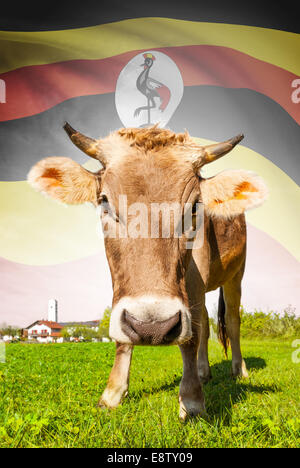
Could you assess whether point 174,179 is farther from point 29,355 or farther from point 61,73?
point 29,355

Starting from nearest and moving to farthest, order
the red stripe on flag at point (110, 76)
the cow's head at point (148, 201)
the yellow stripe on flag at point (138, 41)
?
the cow's head at point (148, 201) < the yellow stripe on flag at point (138, 41) < the red stripe on flag at point (110, 76)

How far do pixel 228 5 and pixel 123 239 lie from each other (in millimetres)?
2146

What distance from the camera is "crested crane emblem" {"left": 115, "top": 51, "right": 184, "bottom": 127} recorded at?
3.90 metres

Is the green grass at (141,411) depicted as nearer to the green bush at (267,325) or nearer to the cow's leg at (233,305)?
the cow's leg at (233,305)

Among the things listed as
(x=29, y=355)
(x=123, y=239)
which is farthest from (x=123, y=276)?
(x=29, y=355)

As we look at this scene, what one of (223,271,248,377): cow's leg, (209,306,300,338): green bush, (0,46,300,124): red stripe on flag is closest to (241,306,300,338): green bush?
(209,306,300,338): green bush

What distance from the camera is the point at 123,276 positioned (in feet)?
8.25

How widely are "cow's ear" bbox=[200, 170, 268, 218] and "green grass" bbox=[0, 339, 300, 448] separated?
1.68 m

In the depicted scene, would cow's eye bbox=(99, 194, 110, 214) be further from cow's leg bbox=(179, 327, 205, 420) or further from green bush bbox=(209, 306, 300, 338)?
green bush bbox=(209, 306, 300, 338)

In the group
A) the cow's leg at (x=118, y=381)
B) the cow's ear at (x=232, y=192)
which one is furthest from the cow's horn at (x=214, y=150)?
the cow's leg at (x=118, y=381)

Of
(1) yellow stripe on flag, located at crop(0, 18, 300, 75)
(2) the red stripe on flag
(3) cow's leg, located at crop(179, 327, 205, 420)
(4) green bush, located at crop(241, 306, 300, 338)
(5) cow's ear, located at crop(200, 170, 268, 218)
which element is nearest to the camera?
(3) cow's leg, located at crop(179, 327, 205, 420)

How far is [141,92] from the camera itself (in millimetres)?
3895

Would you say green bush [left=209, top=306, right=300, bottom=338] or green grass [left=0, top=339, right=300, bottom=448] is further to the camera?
green bush [left=209, top=306, right=300, bottom=338]

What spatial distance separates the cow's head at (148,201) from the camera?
88.2 inches
